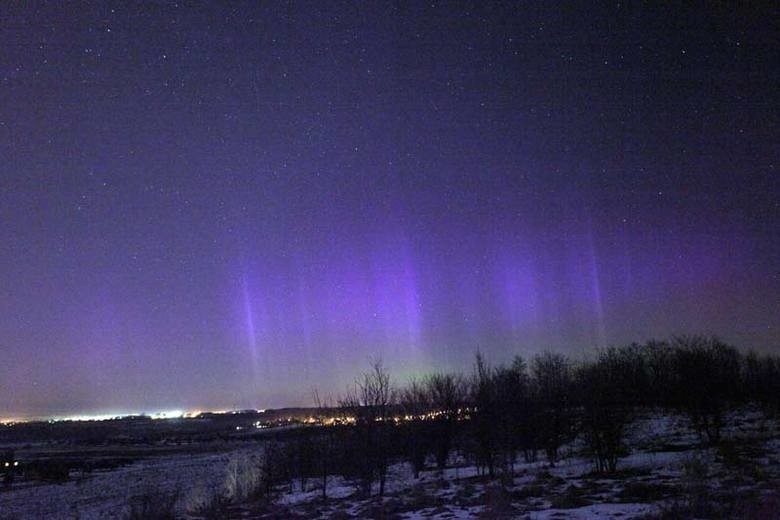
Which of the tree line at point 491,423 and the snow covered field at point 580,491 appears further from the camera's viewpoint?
the tree line at point 491,423

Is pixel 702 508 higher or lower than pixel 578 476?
higher

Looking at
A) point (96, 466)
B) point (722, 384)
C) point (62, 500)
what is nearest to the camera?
point (722, 384)

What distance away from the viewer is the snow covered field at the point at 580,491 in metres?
15.1

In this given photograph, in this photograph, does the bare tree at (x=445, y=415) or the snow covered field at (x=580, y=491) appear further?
the bare tree at (x=445, y=415)

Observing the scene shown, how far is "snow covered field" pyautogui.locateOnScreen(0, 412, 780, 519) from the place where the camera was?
49.4ft

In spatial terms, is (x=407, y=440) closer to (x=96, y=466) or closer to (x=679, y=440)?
(x=679, y=440)

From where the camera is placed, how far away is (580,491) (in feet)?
62.0

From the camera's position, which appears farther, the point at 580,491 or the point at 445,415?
the point at 445,415

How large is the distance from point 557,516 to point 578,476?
30.9ft

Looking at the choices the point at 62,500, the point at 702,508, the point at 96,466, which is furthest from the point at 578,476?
the point at 96,466

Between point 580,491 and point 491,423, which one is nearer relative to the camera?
point 580,491

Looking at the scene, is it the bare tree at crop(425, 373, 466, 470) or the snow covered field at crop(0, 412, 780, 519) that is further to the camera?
the bare tree at crop(425, 373, 466, 470)

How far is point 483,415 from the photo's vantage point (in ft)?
97.0

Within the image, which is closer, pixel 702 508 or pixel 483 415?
pixel 702 508
